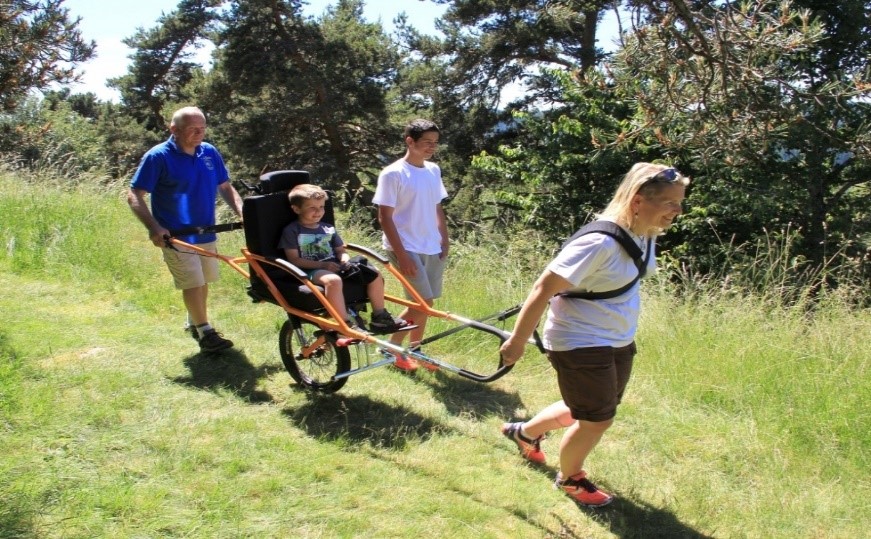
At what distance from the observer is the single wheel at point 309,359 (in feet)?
14.7

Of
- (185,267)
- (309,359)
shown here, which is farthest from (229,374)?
(185,267)

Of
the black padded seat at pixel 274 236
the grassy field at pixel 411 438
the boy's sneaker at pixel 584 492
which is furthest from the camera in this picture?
the black padded seat at pixel 274 236

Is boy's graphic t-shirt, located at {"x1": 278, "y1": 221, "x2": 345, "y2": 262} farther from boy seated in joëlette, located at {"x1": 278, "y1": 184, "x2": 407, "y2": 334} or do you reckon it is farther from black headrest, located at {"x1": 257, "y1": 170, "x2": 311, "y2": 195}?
black headrest, located at {"x1": 257, "y1": 170, "x2": 311, "y2": 195}

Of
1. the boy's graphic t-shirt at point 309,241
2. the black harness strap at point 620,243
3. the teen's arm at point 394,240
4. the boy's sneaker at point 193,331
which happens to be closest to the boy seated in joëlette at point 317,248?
the boy's graphic t-shirt at point 309,241

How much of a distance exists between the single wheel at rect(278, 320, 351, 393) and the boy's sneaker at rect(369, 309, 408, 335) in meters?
0.29

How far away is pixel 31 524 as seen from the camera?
9.11 feet

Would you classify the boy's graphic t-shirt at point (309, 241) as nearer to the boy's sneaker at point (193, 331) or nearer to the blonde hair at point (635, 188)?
the boy's sneaker at point (193, 331)

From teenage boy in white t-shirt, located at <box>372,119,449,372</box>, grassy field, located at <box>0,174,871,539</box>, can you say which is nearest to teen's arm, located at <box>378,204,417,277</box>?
teenage boy in white t-shirt, located at <box>372,119,449,372</box>

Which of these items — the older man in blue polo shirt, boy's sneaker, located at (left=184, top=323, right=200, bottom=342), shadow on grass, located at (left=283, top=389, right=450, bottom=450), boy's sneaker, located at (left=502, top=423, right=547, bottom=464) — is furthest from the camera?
boy's sneaker, located at (left=184, top=323, right=200, bottom=342)

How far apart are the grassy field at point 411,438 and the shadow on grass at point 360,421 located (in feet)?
0.05

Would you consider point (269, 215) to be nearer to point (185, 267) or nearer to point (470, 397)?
point (185, 267)

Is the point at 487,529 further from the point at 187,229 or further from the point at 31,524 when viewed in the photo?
the point at 187,229

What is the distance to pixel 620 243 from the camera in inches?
116

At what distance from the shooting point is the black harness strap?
293 cm
